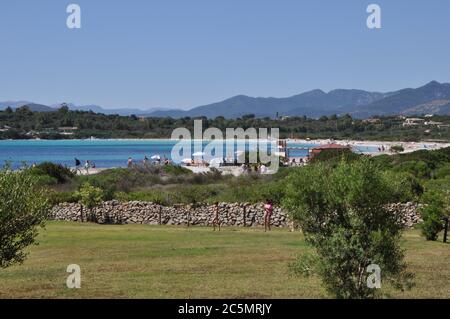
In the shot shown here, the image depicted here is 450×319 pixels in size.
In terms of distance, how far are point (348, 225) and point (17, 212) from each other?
6.03 meters

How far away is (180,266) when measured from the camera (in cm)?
1911

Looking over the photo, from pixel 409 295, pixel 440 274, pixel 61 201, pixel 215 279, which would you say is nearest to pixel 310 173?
pixel 409 295

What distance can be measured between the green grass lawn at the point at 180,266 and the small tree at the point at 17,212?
4.20 ft

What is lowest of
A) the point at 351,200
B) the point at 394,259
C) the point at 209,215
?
the point at 209,215

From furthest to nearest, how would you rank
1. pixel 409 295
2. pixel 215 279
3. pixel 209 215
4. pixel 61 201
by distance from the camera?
pixel 61 201 → pixel 209 215 → pixel 215 279 → pixel 409 295

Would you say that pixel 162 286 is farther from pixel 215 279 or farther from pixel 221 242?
pixel 221 242

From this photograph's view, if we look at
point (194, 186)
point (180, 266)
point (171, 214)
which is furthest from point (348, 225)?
point (194, 186)

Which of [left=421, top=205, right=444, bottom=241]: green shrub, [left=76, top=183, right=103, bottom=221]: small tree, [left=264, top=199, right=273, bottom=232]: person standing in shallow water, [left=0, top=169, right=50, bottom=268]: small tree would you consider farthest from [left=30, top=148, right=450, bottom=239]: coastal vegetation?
[left=0, top=169, right=50, bottom=268]: small tree

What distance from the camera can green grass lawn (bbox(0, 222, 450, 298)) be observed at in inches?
591

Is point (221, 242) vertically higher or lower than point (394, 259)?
lower

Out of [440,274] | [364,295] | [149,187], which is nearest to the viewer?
[364,295]

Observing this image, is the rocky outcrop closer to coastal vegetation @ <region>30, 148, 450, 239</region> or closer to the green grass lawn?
coastal vegetation @ <region>30, 148, 450, 239</region>

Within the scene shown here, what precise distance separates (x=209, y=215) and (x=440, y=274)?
59.9ft

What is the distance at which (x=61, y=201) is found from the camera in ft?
128
